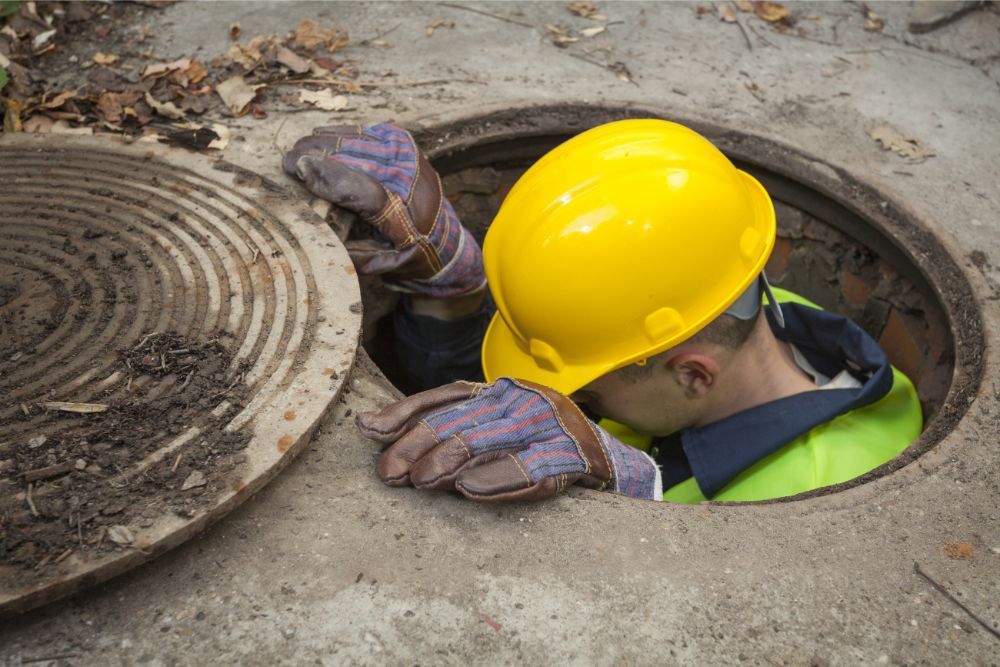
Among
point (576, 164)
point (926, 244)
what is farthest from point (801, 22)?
point (576, 164)

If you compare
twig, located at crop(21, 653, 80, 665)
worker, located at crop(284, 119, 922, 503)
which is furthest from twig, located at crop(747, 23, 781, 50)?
twig, located at crop(21, 653, 80, 665)

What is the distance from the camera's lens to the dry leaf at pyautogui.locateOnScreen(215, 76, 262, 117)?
3.01 metres

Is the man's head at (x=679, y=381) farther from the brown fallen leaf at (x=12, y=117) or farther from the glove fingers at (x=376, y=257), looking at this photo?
the brown fallen leaf at (x=12, y=117)

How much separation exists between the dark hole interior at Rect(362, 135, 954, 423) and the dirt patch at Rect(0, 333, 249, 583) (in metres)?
1.14

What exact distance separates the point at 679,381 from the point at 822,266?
140cm

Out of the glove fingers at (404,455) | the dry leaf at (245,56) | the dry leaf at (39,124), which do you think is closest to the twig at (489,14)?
the dry leaf at (245,56)

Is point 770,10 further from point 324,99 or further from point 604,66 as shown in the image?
point 324,99

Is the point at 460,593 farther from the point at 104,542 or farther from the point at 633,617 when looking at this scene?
the point at 104,542

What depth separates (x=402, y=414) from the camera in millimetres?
1920

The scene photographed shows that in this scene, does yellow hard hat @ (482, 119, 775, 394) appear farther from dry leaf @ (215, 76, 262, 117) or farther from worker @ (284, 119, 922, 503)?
dry leaf @ (215, 76, 262, 117)

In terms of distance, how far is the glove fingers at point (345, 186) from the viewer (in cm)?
255

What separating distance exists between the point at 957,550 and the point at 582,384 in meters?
0.93

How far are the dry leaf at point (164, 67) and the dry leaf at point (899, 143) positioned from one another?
261 centimetres

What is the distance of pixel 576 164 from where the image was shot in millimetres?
2150
